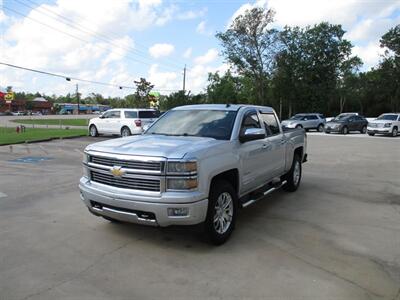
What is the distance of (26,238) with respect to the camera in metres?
5.20

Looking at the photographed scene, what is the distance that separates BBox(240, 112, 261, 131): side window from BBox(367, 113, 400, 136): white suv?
82.3ft

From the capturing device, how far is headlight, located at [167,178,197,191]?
4.55 metres

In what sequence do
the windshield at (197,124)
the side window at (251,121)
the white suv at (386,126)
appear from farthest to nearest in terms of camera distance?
the white suv at (386,126)
the side window at (251,121)
the windshield at (197,124)

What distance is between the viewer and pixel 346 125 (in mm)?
31469

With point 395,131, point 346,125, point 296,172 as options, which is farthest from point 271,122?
point 346,125

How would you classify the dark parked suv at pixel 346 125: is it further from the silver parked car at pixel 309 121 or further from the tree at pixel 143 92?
the tree at pixel 143 92

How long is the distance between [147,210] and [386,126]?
2771 cm

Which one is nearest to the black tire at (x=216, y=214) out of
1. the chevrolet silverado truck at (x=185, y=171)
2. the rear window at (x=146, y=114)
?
the chevrolet silverado truck at (x=185, y=171)

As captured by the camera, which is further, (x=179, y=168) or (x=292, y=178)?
(x=292, y=178)

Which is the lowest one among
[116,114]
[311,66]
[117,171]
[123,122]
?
[123,122]

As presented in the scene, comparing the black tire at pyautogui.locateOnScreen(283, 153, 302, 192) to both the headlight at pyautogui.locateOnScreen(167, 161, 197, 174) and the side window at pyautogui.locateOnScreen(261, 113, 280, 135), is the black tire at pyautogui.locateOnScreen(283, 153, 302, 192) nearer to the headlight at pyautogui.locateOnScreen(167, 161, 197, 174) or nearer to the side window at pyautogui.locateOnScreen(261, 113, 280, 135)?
the side window at pyautogui.locateOnScreen(261, 113, 280, 135)

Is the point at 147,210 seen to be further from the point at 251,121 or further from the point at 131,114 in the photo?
the point at 131,114

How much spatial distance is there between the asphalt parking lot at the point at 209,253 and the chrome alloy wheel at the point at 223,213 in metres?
0.24

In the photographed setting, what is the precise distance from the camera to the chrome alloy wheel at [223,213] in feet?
16.4
